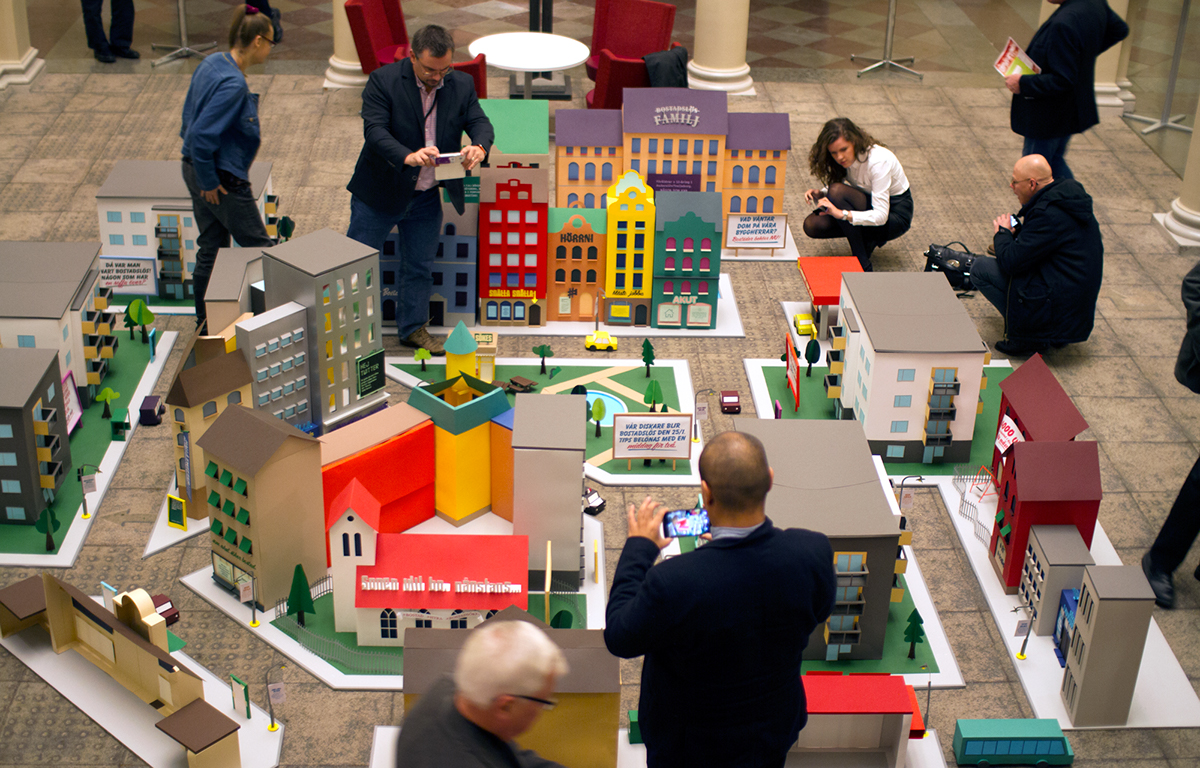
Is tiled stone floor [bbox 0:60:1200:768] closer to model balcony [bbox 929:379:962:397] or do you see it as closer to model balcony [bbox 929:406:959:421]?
model balcony [bbox 929:406:959:421]

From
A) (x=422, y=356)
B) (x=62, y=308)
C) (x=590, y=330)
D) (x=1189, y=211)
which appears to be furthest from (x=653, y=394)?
(x=1189, y=211)

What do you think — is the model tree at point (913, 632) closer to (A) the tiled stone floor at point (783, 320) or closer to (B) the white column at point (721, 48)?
(A) the tiled stone floor at point (783, 320)

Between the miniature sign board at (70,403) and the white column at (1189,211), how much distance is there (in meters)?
7.19

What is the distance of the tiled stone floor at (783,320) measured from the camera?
→ 5035 mm

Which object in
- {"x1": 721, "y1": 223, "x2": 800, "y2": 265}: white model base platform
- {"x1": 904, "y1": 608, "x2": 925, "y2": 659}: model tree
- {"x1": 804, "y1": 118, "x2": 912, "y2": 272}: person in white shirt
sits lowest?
{"x1": 904, "y1": 608, "x2": 925, "y2": 659}: model tree

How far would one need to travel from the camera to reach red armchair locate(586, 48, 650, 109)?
9.77 metres

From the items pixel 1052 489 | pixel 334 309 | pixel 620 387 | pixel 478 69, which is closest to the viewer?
pixel 1052 489

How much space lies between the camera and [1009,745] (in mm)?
4836

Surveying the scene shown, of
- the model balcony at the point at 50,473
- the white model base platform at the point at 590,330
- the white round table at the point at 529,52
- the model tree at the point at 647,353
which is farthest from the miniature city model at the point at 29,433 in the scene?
the white round table at the point at 529,52

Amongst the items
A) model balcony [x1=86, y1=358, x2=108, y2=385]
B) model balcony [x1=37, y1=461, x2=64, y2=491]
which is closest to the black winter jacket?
model balcony [x1=86, y1=358, x2=108, y2=385]

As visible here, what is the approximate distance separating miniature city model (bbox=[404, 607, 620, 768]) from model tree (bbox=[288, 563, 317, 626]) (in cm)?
91

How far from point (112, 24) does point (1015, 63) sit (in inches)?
310

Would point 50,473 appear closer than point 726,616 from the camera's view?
No

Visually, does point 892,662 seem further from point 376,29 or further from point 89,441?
point 376,29
